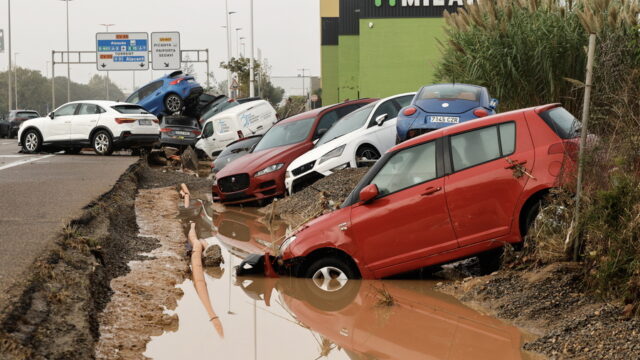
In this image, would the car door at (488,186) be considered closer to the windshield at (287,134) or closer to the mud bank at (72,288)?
the mud bank at (72,288)

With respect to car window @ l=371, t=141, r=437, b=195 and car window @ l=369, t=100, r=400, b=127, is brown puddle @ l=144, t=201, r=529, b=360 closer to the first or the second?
car window @ l=371, t=141, r=437, b=195

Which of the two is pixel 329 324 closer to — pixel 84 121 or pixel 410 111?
pixel 410 111

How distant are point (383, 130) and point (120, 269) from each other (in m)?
6.99

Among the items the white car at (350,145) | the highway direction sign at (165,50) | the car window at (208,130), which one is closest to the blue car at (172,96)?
the car window at (208,130)

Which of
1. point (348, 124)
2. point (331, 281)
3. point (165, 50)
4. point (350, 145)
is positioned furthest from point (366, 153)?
point (165, 50)

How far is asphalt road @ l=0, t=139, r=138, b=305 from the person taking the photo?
30.4 feet

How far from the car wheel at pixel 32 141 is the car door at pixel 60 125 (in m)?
0.21

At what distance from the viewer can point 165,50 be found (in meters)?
53.6

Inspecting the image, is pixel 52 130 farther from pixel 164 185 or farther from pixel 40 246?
pixel 40 246

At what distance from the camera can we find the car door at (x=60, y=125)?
2817cm

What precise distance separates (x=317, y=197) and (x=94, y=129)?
14.2 metres

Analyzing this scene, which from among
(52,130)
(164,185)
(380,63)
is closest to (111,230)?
A: (164,185)

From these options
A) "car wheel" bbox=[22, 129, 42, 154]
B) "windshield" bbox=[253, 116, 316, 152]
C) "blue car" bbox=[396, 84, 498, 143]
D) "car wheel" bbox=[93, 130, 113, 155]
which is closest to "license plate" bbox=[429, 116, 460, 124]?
"blue car" bbox=[396, 84, 498, 143]

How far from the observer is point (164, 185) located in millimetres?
22141
